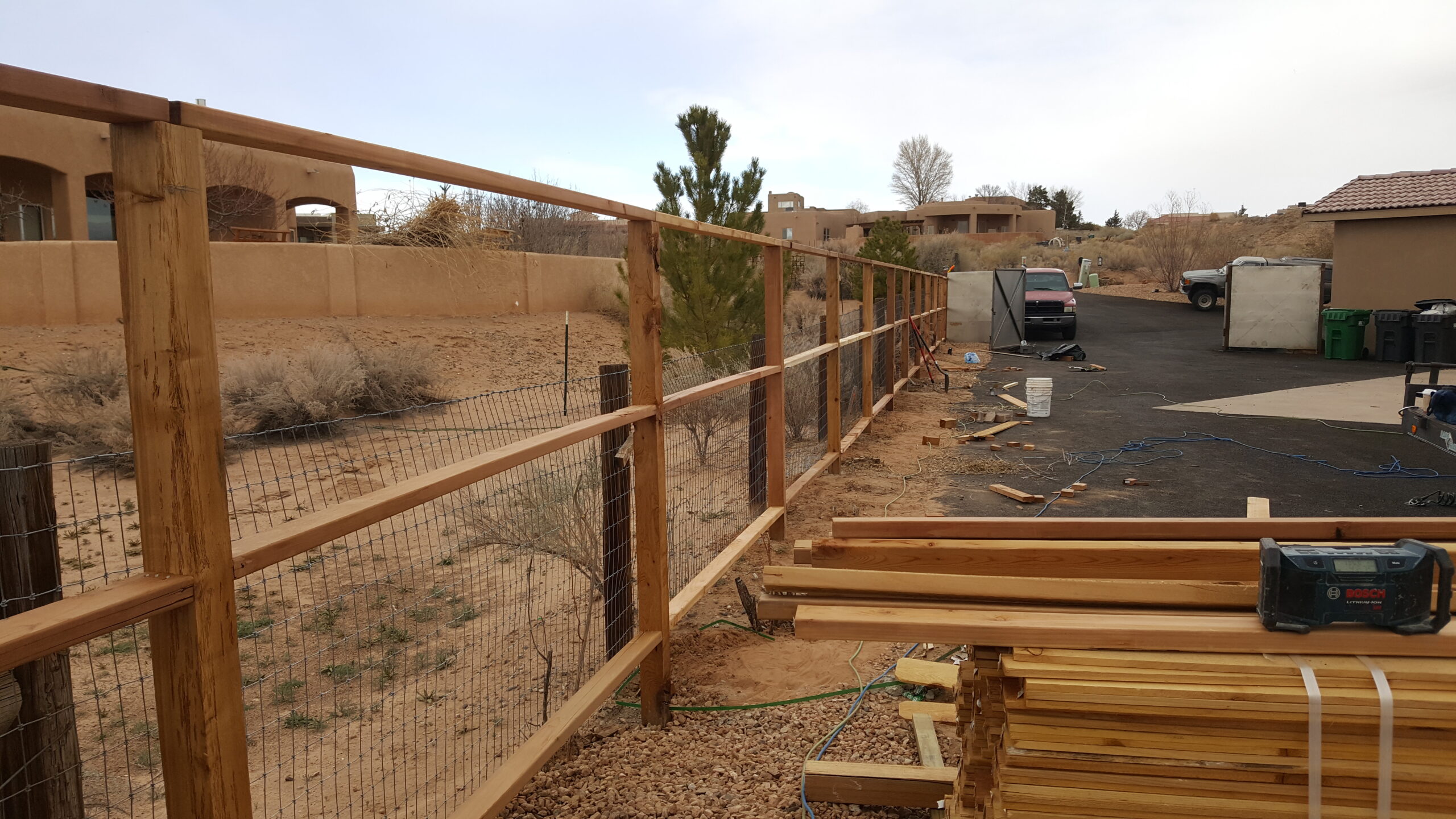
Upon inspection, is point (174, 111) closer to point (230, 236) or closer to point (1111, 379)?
point (1111, 379)

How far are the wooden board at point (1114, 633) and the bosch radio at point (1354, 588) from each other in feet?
0.13

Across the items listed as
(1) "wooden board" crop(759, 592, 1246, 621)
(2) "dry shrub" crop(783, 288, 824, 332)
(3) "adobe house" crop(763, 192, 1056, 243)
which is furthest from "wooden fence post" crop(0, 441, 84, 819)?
(3) "adobe house" crop(763, 192, 1056, 243)

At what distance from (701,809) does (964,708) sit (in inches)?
41.0

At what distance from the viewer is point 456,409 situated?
16.0 meters

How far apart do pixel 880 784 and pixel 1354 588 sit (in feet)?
5.39

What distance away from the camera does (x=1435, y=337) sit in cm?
1758

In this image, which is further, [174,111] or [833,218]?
[833,218]

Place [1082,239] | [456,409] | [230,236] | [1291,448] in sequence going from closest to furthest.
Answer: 1. [1291,448]
2. [456,409]
3. [230,236]
4. [1082,239]

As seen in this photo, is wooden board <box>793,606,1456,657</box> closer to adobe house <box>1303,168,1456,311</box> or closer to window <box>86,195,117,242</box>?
adobe house <box>1303,168,1456,311</box>

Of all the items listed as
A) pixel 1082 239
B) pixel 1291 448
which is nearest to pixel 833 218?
pixel 1082 239

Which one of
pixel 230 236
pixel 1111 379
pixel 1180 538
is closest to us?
pixel 1180 538

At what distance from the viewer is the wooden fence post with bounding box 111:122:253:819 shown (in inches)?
62.7

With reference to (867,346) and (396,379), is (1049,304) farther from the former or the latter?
(396,379)

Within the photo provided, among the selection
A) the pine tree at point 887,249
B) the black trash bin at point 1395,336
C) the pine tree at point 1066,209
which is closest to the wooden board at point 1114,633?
the black trash bin at point 1395,336
